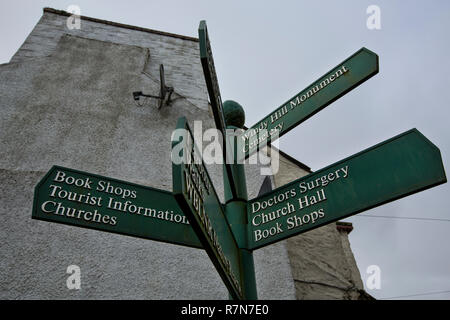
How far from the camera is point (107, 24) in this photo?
737 cm

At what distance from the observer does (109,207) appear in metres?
1.61

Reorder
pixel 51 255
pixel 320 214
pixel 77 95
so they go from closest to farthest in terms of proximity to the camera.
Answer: pixel 320 214
pixel 51 255
pixel 77 95

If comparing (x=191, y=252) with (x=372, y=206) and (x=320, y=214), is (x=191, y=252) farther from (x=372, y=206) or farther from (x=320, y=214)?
(x=372, y=206)

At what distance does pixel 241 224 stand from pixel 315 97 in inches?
48.2

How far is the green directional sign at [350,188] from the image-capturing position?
154 cm

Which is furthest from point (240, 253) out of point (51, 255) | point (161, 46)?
point (161, 46)

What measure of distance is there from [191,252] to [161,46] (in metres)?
5.50

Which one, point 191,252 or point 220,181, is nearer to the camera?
point 191,252

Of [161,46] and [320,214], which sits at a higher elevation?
[161,46]

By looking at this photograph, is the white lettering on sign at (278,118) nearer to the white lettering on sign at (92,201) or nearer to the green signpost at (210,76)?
the green signpost at (210,76)

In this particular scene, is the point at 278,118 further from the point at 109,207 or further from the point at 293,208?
the point at 109,207

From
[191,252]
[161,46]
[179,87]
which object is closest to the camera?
[191,252]
